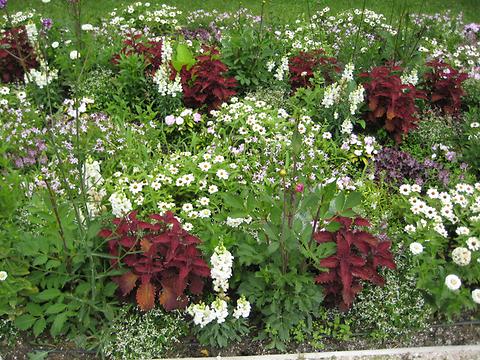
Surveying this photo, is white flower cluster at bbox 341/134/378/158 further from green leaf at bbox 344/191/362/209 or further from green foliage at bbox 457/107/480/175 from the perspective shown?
green leaf at bbox 344/191/362/209

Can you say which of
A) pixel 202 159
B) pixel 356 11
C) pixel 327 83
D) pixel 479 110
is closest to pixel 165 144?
pixel 202 159

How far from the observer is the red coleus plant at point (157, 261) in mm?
2652

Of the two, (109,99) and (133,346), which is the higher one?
(109,99)

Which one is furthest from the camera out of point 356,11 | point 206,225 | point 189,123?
point 356,11

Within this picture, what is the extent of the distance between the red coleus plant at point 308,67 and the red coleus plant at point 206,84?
1.78ft

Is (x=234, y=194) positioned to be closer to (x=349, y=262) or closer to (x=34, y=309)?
(x=349, y=262)

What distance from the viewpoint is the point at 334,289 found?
2.79m

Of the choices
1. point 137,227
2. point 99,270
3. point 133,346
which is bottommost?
point 133,346

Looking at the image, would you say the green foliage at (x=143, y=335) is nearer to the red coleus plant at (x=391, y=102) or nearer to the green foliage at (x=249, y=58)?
the red coleus plant at (x=391, y=102)

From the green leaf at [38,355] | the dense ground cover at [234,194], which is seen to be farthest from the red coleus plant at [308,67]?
the green leaf at [38,355]

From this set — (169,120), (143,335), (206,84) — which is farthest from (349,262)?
(206,84)

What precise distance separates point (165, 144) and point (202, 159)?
1.78 feet

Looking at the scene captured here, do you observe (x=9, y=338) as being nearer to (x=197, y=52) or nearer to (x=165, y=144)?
(x=165, y=144)

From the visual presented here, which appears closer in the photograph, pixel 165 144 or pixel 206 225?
pixel 206 225
